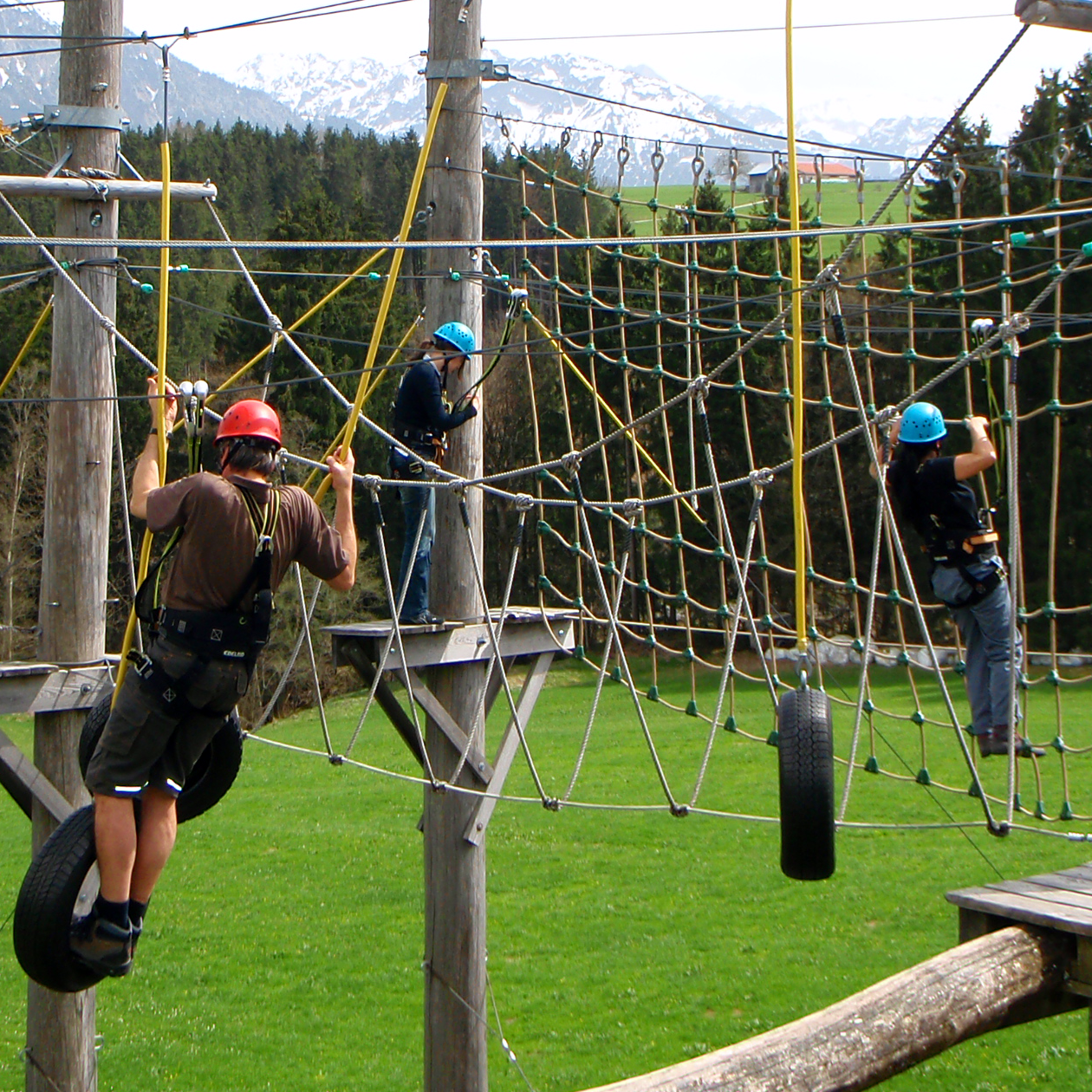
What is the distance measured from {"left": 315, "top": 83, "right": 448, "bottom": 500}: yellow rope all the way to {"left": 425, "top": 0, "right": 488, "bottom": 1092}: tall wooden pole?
0.45 ft

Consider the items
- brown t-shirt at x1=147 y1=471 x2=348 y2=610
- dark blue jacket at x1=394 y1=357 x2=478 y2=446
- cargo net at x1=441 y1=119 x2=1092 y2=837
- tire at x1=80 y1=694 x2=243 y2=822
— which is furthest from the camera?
cargo net at x1=441 y1=119 x2=1092 y2=837

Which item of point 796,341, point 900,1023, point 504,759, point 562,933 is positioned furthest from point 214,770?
point 562,933

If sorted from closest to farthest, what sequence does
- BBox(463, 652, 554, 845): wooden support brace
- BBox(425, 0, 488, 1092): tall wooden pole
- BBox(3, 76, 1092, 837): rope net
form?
BBox(425, 0, 488, 1092): tall wooden pole < BBox(463, 652, 554, 845): wooden support brace < BBox(3, 76, 1092, 837): rope net

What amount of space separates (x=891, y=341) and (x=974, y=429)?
12.7 meters

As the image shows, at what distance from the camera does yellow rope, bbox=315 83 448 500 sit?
4148mm

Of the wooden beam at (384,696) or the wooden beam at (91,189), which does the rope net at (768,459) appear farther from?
the wooden beam at (91,189)

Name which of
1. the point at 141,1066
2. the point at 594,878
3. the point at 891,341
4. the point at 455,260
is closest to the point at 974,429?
the point at 455,260

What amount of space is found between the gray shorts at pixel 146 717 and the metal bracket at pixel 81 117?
99.0 inches

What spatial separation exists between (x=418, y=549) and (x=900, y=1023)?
7.63 ft

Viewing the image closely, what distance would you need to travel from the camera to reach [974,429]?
159 inches

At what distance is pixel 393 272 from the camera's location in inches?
170

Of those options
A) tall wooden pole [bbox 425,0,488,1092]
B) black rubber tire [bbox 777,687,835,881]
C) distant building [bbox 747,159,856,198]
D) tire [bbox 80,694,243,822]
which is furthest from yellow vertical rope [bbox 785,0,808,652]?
tall wooden pole [bbox 425,0,488,1092]

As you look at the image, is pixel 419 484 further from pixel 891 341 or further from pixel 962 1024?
pixel 891 341

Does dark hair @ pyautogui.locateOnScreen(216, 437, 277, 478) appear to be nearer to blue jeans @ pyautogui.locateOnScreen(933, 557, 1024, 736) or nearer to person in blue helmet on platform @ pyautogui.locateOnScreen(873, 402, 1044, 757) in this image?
person in blue helmet on platform @ pyautogui.locateOnScreen(873, 402, 1044, 757)
